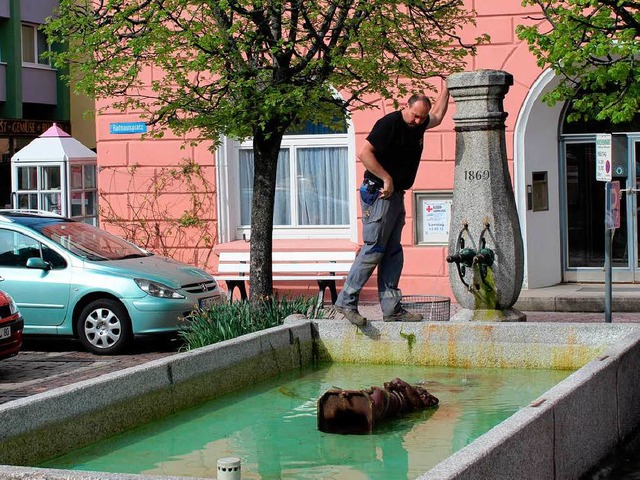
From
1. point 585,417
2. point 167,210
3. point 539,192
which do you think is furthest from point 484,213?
point 167,210

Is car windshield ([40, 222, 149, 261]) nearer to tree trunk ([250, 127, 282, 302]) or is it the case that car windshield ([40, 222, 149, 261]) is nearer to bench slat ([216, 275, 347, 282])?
tree trunk ([250, 127, 282, 302])

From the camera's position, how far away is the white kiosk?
22.0 meters

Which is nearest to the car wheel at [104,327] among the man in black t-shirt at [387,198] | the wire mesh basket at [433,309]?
the wire mesh basket at [433,309]

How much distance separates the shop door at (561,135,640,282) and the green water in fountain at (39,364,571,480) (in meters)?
10.3

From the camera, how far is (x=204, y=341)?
36.8 feet

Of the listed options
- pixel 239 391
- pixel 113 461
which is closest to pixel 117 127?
pixel 239 391

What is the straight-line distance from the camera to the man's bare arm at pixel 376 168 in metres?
9.83

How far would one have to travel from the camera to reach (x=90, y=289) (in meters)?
14.2

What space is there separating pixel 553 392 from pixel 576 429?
268mm

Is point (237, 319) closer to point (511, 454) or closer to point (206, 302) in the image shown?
point (206, 302)

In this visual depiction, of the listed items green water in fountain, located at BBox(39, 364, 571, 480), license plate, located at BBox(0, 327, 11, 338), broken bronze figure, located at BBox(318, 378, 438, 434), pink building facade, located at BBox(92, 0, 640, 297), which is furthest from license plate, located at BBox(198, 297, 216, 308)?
broken bronze figure, located at BBox(318, 378, 438, 434)

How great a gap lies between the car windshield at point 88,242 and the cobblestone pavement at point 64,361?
3.43 feet

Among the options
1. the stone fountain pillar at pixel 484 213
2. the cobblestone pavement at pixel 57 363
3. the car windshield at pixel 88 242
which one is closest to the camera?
the stone fountain pillar at pixel 484 213

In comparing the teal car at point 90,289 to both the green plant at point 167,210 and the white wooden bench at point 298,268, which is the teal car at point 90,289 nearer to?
the white wooden bench at point 298,268
